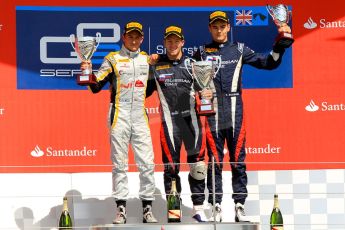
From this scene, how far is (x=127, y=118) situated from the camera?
20.7 feet

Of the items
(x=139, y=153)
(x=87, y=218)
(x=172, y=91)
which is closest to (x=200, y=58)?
(x=172, y=91)

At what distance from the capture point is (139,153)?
6316 millimetres

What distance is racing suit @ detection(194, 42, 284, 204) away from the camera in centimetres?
637

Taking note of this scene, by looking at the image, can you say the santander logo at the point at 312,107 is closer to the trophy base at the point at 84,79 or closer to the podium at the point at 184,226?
the podium at the point at 184,226

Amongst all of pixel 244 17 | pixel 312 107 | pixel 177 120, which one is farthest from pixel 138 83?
pixel 312 107

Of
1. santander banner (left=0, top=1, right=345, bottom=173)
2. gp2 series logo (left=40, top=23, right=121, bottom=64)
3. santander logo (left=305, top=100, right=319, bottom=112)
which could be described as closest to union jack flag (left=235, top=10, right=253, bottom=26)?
santander banner (left=0, top=1, right=345, bottom=173)

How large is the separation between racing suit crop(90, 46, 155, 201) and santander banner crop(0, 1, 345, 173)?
71cm

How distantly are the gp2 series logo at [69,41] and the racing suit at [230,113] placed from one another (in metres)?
0.90

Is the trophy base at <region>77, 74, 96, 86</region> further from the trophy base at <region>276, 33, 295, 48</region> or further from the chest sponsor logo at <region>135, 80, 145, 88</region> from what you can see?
the trophy base at <region>276, 33, 295, 48</region>

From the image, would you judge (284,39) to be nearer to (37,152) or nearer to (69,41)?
(69,41)

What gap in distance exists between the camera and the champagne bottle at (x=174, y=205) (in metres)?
6.36

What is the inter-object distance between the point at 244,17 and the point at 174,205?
61.2 inches

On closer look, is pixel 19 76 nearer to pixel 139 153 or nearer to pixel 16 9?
pixel 16 9

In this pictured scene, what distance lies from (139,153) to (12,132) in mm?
1167
